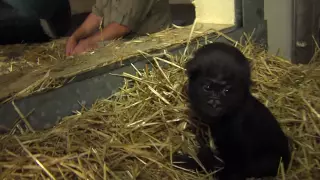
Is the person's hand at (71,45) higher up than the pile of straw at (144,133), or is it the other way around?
the person's hand at (71,45)

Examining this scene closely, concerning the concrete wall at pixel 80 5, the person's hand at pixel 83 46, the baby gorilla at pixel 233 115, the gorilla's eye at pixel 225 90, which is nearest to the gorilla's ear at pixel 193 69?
the baby gorilla at pixel 233 115

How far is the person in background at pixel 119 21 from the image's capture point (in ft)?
12.0

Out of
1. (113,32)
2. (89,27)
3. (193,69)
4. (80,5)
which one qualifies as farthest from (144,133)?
(80,5)

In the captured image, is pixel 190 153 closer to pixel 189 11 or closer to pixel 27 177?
pixel 27 177

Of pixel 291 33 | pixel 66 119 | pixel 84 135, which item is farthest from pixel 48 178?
pixel 291 33

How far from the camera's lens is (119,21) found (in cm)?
364

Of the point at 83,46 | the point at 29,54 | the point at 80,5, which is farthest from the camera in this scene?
the point at 80,5

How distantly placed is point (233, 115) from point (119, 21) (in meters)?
1.79

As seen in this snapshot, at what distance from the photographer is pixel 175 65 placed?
3020mm

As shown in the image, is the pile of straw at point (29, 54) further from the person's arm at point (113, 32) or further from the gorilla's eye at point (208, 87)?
the gorilla's eye at point (208, 87)

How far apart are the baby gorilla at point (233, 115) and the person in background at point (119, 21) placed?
5.34ft

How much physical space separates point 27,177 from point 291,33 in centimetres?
246

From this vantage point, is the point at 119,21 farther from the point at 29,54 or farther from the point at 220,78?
the point at 220,78

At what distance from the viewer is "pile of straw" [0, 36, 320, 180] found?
2.15 m
